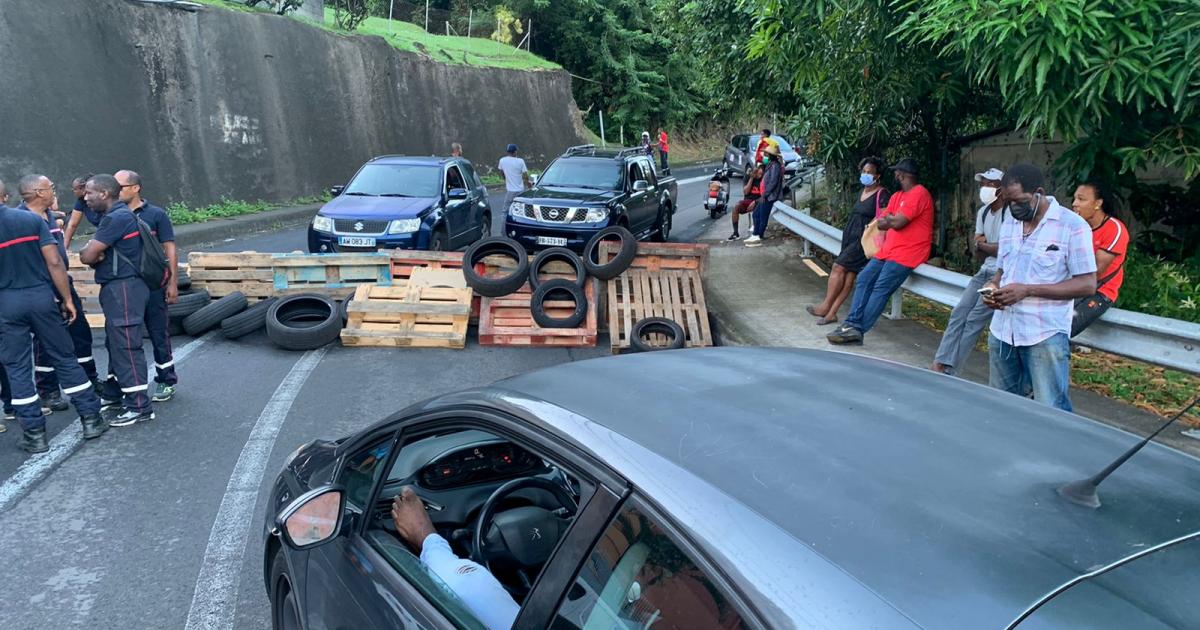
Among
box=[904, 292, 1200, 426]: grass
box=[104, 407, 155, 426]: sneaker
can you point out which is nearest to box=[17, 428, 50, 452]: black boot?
box=[104, 407, 155, 426]: sneaker

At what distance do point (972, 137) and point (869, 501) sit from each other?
11.0 meters

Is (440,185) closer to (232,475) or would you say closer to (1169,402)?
(232,475)

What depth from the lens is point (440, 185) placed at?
1262 centimetres

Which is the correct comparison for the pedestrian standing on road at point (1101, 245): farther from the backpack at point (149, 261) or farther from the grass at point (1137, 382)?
the backpack at point (149, 261)

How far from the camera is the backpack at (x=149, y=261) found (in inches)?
253

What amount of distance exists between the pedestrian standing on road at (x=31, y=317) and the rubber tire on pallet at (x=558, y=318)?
14.5 ft

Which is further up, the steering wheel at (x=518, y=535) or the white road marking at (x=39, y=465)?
the steering wheel at (x=518, y=535)

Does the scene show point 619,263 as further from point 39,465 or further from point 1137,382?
point 39,465

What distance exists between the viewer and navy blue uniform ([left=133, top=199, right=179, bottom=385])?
22.3 feet

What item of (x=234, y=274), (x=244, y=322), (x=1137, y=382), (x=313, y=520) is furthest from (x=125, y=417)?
(x=1137, y=382)

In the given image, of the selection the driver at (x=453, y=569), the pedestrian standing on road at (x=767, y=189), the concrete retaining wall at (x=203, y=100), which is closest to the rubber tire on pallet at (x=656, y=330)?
the driver at (x=453, y=569)

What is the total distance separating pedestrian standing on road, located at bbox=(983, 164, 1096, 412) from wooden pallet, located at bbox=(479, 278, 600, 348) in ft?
15.6

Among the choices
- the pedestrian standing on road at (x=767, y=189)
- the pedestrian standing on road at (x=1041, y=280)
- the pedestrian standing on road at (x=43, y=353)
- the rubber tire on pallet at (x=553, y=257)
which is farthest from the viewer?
the pedestrian standing on road at (x=767, y=189)

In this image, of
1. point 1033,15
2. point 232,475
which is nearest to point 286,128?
point 232,475
